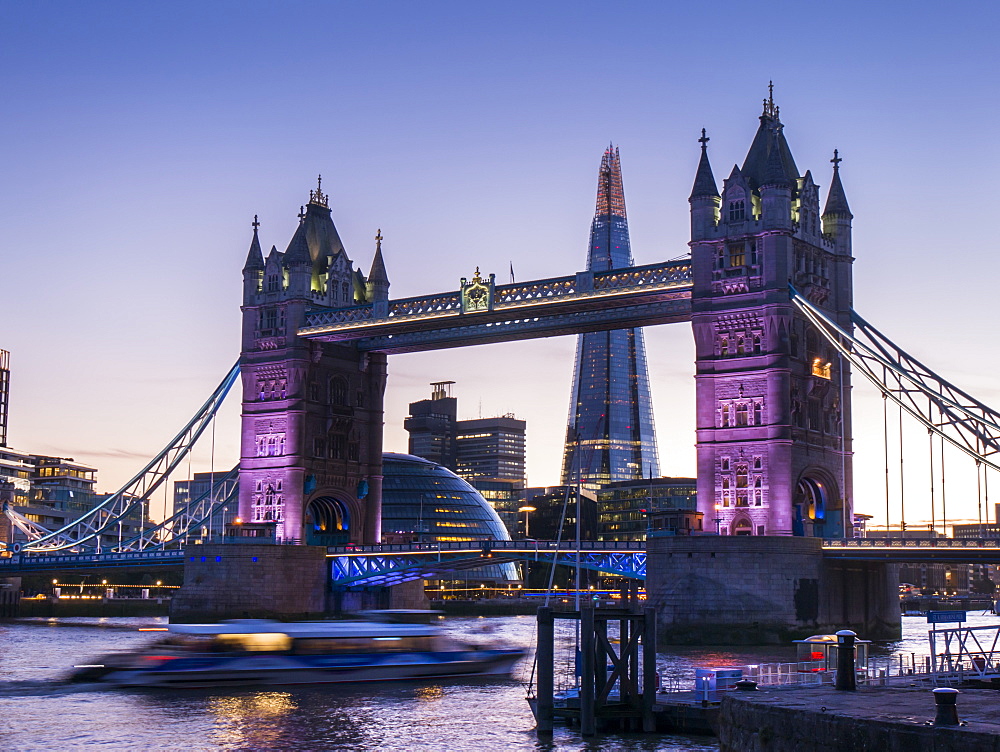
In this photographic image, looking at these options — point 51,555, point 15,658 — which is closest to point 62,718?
point 15,658

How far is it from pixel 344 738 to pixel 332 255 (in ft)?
238

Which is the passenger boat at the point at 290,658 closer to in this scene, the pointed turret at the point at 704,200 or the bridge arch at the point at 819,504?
the bridge arch at the point at 819,504

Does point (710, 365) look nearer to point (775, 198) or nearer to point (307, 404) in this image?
point (775, 198)

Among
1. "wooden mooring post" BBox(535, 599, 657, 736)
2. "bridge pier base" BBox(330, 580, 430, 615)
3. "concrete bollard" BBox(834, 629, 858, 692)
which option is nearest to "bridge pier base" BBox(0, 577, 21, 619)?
"bridge pier base" BBox(330, 580, 430, 615)

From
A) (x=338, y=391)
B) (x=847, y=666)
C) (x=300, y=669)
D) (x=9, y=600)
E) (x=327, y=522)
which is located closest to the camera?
(x=847, y=666)

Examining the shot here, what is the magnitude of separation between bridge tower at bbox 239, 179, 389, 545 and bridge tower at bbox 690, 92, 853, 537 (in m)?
34.1

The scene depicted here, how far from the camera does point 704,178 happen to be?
309 ft

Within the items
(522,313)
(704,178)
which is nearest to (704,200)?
(704,178)

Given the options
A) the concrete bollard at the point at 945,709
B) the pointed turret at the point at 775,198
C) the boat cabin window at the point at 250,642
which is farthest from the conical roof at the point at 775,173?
the concrete bollard at the point at 945,709

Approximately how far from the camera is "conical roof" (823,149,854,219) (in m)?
98.2

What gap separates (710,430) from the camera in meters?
91.9

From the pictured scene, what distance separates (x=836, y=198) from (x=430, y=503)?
86.8 m

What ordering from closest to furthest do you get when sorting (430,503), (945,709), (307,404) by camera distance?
(945,709)
(307,404)
(430,503)

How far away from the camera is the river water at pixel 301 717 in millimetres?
48312
